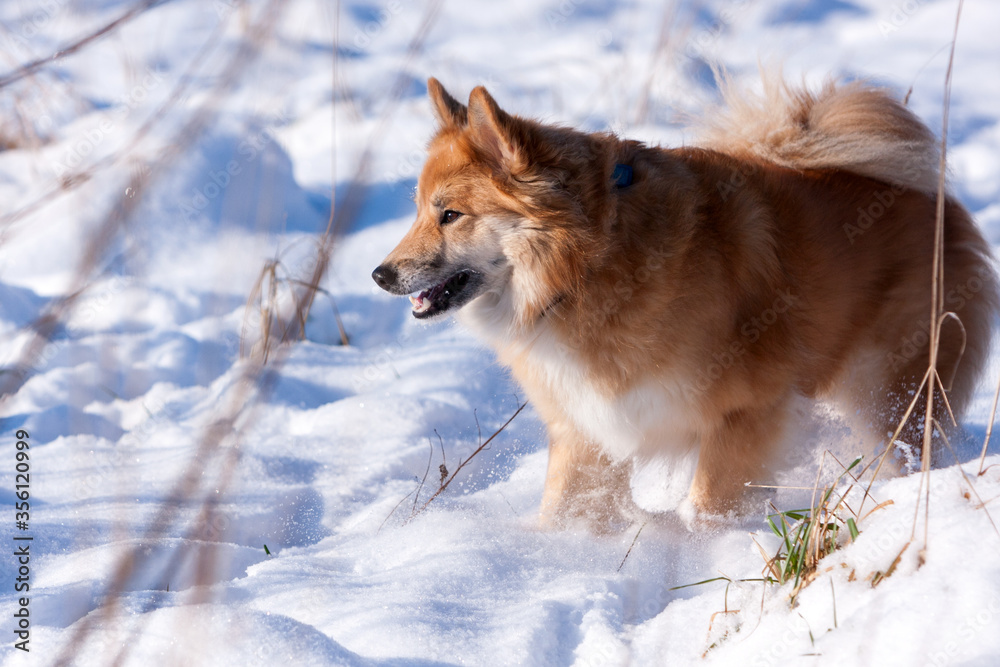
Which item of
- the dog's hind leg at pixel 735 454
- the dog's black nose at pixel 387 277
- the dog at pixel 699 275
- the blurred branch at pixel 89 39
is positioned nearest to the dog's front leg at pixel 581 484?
the dog at pixel 699 275

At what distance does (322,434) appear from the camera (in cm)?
339

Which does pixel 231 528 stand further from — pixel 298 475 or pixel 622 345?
pixel 622 345

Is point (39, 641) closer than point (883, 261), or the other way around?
point (39, 641)

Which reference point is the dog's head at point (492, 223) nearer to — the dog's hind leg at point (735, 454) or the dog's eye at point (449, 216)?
the dog's eye at point (449, 216)

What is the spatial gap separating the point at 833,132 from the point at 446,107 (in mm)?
1559

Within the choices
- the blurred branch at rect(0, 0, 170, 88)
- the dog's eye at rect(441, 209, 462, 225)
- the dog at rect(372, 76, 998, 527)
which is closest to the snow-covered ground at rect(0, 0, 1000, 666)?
the blurred branch at rect(0, 0, 170, 88)

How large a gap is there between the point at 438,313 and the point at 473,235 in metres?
0.31

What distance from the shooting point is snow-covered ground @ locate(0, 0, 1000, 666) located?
1.03 meters

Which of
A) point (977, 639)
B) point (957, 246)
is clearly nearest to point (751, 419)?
point (957, 246)

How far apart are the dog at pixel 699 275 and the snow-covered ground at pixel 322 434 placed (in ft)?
0.95

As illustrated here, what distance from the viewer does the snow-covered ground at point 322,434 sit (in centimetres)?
103

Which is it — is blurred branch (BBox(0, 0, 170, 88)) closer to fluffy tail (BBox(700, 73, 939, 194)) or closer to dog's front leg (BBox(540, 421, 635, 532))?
dog's front leg (BBox(540, 421, 635, 532))

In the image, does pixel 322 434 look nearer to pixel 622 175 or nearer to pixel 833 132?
pixel 622 175

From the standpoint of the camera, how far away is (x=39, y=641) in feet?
5.16
